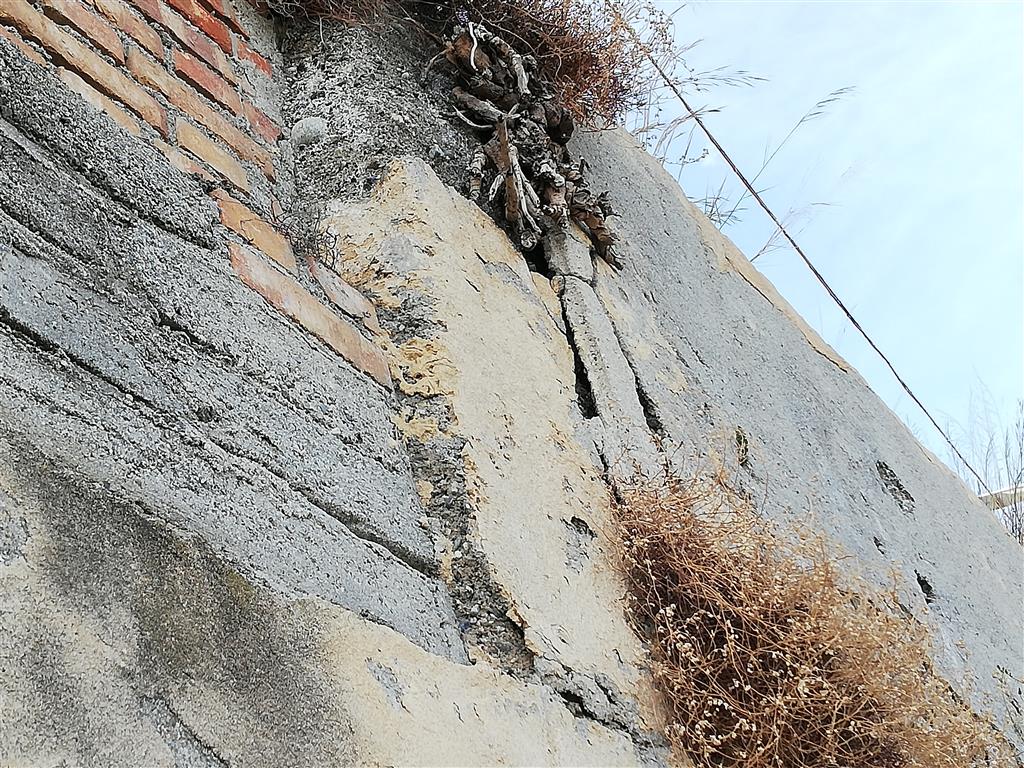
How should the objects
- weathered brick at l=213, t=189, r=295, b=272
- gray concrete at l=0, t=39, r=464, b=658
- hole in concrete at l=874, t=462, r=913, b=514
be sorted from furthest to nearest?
1. hole in concrete at l=874, t=462, r=913, b=514
2. weathered brick at l=213, t=189, r=295, b=272
3. gray concrete at l=0, t=39, r=464, b=658

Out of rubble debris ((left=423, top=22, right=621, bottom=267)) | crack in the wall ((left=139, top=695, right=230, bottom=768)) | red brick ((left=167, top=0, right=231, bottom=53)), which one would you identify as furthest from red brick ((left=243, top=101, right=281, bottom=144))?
crack in the wall ((left=139, top=695, right=230, bottom=768))

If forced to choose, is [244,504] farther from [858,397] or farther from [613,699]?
[858,397]

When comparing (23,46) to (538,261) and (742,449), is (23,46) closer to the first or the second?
(538,261)

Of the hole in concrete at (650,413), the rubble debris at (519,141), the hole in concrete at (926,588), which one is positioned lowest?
the hole in concrete at (650,413)

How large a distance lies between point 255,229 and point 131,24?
38 centimetres

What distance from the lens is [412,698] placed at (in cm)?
119

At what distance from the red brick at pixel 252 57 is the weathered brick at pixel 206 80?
0.47ft

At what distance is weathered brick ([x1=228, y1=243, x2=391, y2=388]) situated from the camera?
151 cm

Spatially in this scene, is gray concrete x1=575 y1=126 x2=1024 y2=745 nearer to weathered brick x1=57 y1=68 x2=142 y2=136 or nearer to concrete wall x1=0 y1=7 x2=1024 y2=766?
concrete wall x1=0 y1=7 x2=1024 y2=766

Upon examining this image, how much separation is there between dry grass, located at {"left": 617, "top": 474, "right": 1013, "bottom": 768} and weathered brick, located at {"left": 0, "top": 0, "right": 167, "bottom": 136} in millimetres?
992

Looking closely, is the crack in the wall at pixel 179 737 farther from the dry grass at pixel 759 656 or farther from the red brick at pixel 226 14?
the red brick at pixel 226 14

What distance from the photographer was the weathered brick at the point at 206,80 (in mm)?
1690

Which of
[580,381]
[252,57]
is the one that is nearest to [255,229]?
[252,57]

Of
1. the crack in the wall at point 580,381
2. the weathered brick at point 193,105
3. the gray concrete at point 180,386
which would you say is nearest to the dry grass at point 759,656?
the crack in the wall at point 580,381
